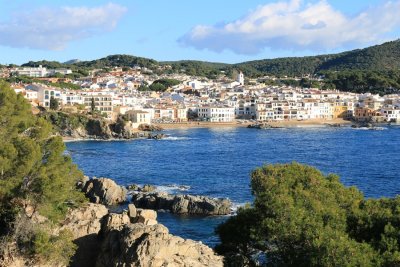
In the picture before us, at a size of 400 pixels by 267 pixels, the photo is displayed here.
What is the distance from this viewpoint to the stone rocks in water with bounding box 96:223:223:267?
554 inches

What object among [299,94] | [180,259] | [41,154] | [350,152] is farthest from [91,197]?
[299,94]

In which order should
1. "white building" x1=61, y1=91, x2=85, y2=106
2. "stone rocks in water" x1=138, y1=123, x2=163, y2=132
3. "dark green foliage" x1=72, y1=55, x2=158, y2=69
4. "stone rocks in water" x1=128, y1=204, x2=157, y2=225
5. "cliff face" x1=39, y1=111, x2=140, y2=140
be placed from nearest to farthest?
"stone rocks in water" x1=128, y1=204, x2=157, y2=225 → "cliff face" x1=39, y1=111, x2=140, y2=140 → "white building" x1=61, y1=91, x2=85, y2=106 → "stone rocks in water" x1=138, y1=123, x2=163, y2=132 → "dark green foliage" x1=72, y1=55, x2=158, y2=69

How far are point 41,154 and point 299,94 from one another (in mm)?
100468

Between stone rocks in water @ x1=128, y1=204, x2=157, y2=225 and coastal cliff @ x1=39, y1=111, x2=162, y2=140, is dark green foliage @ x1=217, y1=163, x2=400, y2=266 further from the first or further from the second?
coastal cliff @ x1=39, y1=111, x2=162, y2=140

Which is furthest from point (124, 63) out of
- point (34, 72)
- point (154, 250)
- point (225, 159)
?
point (154, 250)

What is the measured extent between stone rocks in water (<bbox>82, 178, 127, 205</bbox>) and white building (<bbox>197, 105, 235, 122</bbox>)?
62.0 meters

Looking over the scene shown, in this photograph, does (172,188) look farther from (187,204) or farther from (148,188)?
(187,204)

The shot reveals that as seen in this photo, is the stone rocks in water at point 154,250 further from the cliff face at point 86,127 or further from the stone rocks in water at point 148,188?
the cliff face at point 86,127

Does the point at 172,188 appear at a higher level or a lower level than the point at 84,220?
lower

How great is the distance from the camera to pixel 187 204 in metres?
30.1

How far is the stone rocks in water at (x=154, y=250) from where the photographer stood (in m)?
14.1

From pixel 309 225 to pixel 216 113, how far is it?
3165 inches

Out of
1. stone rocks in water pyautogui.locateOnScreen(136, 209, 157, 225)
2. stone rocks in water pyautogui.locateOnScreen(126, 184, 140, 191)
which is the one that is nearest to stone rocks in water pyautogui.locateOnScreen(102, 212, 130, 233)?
stone rocks in water pyautogui.locateOnScreen(136, 209, 157, 225)

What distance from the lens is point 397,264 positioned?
524 inches
